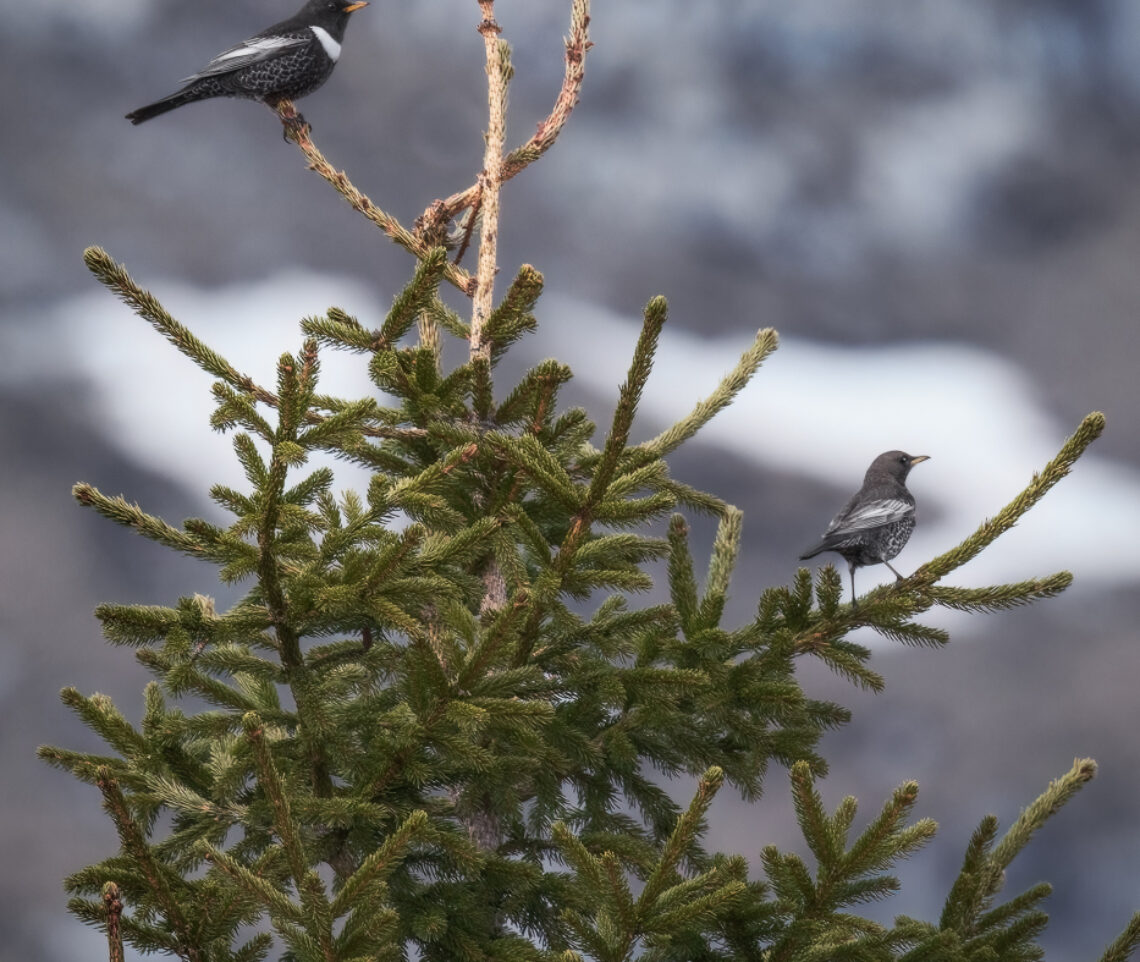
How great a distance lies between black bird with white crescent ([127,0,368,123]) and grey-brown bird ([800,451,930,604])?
420cm

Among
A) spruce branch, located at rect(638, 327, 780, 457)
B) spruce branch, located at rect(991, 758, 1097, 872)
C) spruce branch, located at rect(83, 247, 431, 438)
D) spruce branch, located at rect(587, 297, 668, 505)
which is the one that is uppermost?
spruce branch, located at rect(638, 327, 780, 457)

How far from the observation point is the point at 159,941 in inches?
149

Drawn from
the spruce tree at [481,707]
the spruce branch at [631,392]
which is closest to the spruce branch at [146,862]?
the spruce tree at [481,707]

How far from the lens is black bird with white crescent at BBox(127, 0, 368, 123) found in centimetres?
691

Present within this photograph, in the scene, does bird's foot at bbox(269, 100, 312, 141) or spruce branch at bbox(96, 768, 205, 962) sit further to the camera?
bird's foot at bbox(269, 100, 312, 141)

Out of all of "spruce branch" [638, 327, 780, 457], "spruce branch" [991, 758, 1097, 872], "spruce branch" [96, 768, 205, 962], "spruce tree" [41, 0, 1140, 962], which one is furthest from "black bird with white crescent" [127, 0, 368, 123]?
"spruce branch" [991, 758, 1097, 872]

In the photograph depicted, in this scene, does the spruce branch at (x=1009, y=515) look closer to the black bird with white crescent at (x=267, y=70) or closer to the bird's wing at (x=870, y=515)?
the bird's wing at (x=870, y=515)

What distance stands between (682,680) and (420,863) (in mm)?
1389

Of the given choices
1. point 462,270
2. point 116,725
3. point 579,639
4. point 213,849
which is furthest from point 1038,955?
point 462,270

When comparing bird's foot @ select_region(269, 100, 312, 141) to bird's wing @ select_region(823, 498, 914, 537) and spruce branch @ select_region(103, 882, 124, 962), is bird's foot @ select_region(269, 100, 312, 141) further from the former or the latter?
spruce branch @ select_region(103, 882, 124, 962)

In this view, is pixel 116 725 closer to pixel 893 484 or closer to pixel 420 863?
pixel 420 863

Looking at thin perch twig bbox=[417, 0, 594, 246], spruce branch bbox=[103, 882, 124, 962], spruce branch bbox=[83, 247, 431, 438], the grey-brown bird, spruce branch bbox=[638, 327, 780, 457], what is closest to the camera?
spruce branch bbox=[103, 882, 124, 962]

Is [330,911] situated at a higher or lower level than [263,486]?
lower

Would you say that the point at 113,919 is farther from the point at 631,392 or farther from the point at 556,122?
the point at 556,122
